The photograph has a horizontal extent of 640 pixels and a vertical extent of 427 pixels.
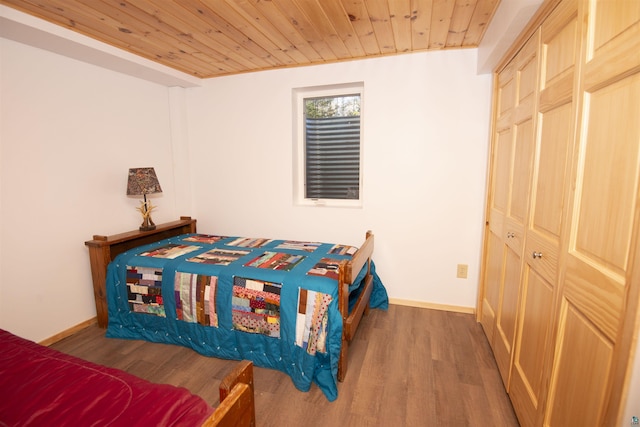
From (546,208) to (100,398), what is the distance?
1866 mm

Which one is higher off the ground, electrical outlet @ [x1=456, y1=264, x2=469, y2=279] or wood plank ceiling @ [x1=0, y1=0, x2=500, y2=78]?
wood plank ceiling @ [x1=0, y1=0, x2=500, y2=78]

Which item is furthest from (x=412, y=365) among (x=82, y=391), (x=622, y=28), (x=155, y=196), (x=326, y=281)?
(x=155, y=196)

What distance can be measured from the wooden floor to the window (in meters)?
1.37

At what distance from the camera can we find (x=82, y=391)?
98 centimetres

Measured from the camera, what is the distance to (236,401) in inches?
31.3

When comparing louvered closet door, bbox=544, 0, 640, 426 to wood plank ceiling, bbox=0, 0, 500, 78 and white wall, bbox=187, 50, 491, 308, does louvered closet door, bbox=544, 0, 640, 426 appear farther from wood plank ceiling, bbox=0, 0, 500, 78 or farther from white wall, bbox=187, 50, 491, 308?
white wall, bbox=187, 50, 491, 308

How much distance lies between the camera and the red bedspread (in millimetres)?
876

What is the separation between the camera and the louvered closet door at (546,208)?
119cm

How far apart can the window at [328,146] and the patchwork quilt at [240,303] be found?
2.67 ft

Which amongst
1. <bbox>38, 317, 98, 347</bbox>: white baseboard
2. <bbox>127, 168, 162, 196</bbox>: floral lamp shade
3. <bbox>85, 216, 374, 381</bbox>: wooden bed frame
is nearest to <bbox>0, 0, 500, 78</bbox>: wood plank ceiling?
<bbox>127, 168, 162, 196</bbox>: floral lamp shade

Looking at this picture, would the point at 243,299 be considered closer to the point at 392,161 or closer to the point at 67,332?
the point at 67,332

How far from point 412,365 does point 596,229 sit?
1463 millimetres

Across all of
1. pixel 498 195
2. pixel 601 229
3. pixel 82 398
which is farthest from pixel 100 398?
pixel 498 195

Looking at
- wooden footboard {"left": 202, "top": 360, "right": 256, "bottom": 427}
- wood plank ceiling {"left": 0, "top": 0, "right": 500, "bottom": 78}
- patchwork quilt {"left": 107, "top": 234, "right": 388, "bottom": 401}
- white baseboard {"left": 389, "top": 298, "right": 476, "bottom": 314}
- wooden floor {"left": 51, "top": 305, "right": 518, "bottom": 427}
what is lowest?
wooden floor {"left": 51, "top": 305, "right": 518, "bottom": 427}
